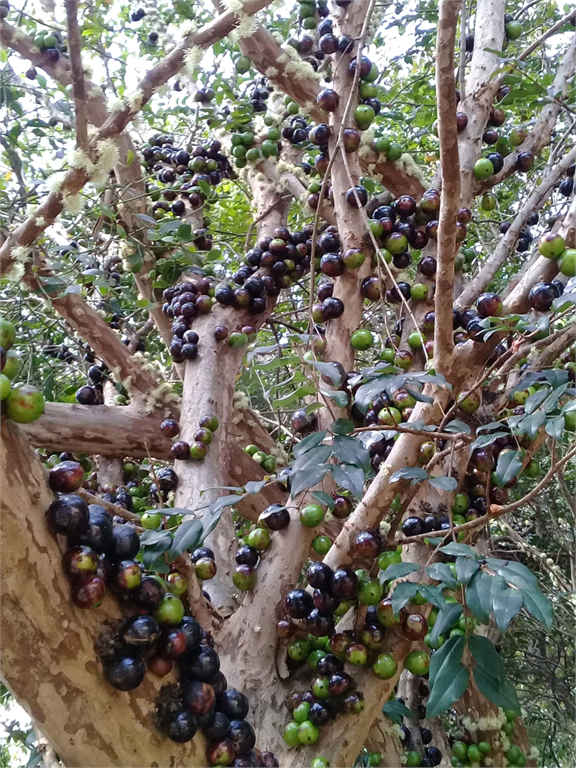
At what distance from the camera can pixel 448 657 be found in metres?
1.17

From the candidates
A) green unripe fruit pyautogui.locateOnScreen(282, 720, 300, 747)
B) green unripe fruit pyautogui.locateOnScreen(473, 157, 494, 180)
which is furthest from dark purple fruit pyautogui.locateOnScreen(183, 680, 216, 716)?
green unripe fruit pyautogui.locateOnScreen(473, 157, 494, 180)

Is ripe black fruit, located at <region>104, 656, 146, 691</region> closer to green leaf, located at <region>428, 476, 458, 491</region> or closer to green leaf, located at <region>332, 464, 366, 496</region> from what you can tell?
green leaf, located at <region>332, 464, 366, 496</region>

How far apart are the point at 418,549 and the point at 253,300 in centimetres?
147

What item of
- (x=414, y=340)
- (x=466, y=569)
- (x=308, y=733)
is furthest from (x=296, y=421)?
(x=466, y=569)

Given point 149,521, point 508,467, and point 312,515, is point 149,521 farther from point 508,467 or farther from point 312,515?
point 508,467

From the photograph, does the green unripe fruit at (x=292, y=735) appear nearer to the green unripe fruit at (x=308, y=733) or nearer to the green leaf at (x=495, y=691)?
the green unripe fruit at (x=308, y=733)

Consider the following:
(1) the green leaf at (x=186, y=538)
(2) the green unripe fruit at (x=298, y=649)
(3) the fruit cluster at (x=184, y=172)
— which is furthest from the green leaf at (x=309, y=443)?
(3) the fruit cluster at (x=184, y=172)

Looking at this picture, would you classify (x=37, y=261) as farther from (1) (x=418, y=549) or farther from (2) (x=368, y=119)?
(1) (x=418, y=549)

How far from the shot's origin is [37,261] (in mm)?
2168

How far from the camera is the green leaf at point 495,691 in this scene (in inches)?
44.4

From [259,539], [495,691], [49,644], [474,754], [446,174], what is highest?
[446,174]

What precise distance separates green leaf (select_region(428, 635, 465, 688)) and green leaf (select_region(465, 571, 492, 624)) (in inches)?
5.8

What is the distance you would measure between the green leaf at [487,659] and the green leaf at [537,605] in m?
0.15

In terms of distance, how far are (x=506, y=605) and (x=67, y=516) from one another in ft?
2.51
